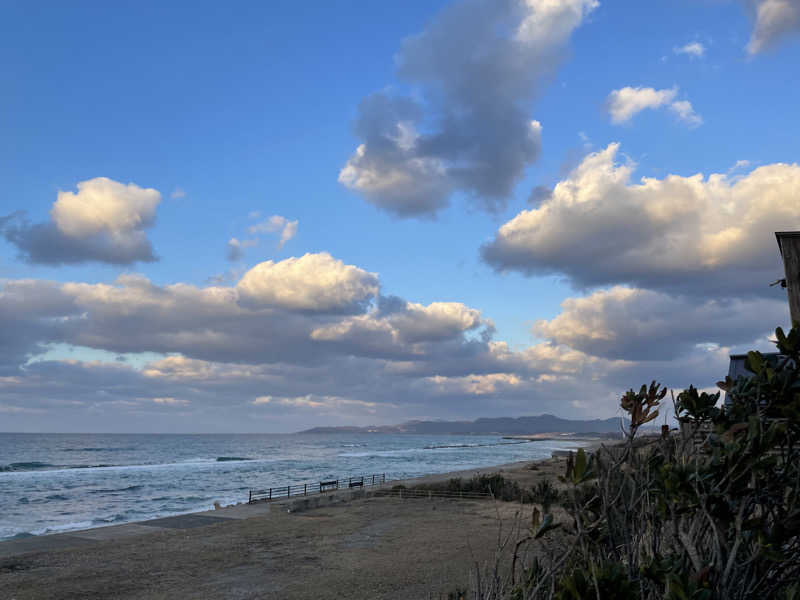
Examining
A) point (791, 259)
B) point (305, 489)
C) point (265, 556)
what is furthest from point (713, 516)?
point (305, 489)

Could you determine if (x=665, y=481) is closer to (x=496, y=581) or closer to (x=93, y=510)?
(x=496, y=581)

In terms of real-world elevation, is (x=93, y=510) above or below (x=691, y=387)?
below

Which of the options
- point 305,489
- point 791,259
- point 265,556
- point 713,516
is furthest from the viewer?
point 305,489

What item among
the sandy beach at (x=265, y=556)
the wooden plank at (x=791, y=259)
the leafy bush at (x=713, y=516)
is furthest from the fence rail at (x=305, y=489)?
the leafy bush at (x=713, y=516)

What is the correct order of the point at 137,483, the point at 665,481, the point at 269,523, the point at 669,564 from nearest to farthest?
Result: the point at 669,564 < the point at 665,481 < the point at 269,523 < the point at 137,483

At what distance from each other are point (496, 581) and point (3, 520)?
41.5 metres

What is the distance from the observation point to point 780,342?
12.1 feet

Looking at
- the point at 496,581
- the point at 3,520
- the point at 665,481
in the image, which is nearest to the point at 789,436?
the point at 665,481

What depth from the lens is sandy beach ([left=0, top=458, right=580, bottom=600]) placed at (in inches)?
483

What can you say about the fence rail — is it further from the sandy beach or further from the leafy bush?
the leafy bush

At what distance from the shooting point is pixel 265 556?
15.3 metres

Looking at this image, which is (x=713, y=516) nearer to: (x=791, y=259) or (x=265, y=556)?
(x=791, y=259)

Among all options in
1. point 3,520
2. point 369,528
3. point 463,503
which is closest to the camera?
point 369,528

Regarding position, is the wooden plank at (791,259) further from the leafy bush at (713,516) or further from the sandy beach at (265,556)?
the leafy bush at (713,516)
